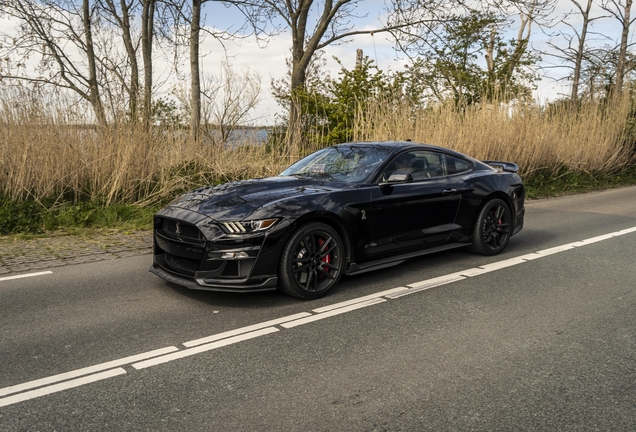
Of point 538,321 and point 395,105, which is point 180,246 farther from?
point 395,105

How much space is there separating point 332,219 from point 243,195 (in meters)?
0.90

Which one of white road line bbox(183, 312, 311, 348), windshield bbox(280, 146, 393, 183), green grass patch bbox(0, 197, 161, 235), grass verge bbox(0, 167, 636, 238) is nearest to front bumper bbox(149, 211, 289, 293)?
white road line bbox(183, 312, 311, 348)

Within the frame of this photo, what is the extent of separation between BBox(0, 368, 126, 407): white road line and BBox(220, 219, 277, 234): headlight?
1661 millimetres

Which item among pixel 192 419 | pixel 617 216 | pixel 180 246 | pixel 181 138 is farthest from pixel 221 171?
pixel 192 419

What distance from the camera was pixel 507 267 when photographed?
22.7 ft

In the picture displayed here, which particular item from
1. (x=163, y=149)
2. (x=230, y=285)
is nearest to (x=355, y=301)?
(x=230, y=285)

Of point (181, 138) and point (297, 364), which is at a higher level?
point (181, 138)

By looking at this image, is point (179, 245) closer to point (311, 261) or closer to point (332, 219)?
point (311, 261)

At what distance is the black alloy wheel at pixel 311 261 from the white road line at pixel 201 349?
0.71 meters

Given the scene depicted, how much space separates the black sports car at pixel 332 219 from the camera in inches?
208

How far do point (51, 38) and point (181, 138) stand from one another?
38.3 ft

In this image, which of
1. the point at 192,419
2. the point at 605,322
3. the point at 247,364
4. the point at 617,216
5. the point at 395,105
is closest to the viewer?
the point at 192,419

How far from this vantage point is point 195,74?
15.5 metres

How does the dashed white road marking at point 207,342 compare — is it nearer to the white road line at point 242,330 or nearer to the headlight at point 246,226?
the white road line at point 242,330
